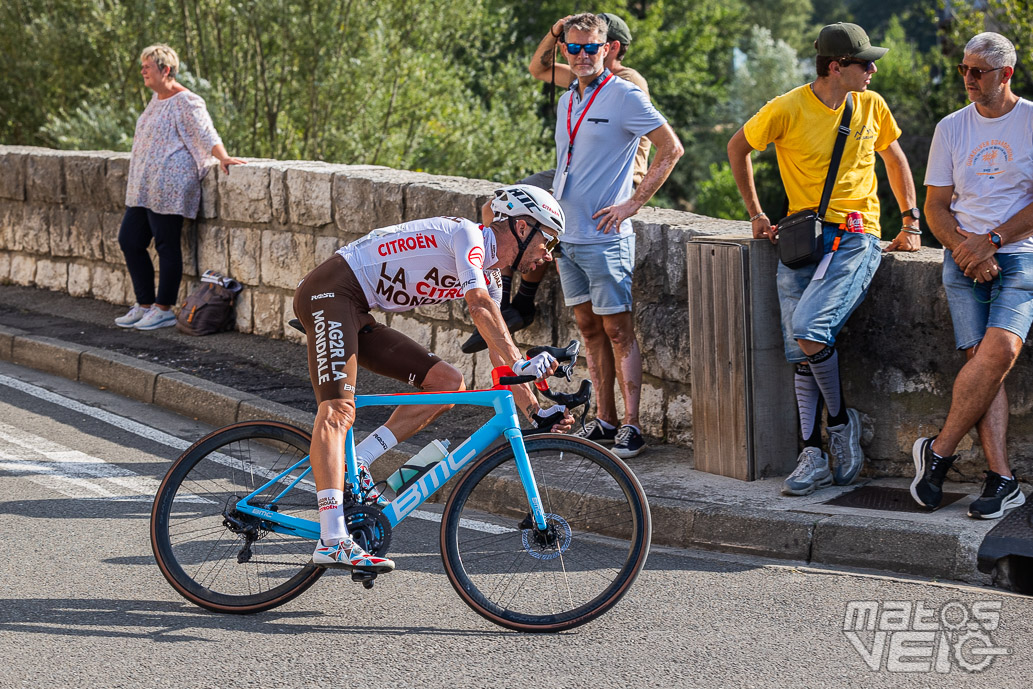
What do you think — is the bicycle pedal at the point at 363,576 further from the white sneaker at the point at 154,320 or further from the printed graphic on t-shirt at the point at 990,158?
the white sneaker at the point at 154,320

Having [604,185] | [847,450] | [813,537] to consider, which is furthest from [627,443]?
[813,537]

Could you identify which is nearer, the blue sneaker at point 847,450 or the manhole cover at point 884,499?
the manhole cover at point 884,499

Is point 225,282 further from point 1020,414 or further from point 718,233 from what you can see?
point 1020,414

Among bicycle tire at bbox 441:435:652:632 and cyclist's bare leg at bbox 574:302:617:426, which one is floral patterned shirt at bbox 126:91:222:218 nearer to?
cyclist's bare leg at bbox 574:302:617:426

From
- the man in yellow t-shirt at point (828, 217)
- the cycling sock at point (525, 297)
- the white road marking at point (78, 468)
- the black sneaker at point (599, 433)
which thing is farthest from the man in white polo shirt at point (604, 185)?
the white road marking at point (78, 468)

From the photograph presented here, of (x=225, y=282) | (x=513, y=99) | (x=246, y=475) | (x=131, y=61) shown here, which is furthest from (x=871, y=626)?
(x=513, y=99)

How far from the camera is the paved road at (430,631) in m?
3.81

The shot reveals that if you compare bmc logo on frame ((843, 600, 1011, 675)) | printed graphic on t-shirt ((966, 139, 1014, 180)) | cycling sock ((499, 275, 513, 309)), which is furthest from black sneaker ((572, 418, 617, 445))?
printed graphic on t-shirt ((966, 139, 1014, 180))

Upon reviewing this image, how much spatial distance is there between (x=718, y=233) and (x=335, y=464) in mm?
2547

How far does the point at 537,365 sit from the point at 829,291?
1.84 metres

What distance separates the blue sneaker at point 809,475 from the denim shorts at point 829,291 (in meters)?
0.44

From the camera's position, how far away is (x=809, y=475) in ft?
17.8

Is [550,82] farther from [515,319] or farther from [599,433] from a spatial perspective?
[599,433]

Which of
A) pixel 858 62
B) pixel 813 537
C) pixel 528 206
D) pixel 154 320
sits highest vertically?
pixel 858 62
